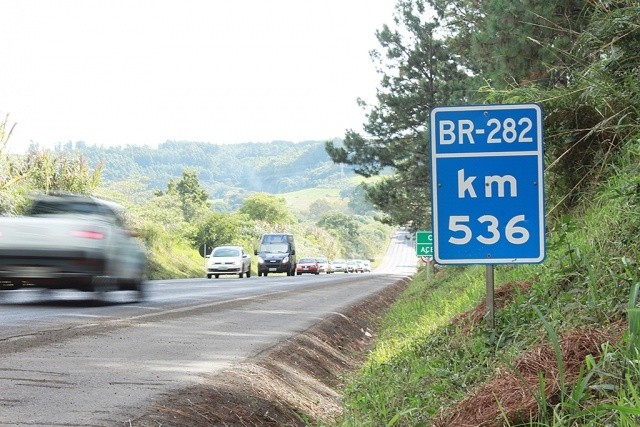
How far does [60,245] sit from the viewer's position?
47.1ft

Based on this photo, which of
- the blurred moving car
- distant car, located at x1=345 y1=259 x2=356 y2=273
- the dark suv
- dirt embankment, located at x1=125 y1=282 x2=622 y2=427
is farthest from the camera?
distant car, located at x1=345 y1=259 x2=356 y2=273

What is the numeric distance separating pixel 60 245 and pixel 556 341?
11.1 meters

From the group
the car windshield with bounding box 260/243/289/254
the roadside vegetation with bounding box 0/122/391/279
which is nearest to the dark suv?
the car windshield with bounding box 260/243/289/254

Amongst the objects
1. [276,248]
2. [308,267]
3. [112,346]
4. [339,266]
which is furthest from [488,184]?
[339,266]

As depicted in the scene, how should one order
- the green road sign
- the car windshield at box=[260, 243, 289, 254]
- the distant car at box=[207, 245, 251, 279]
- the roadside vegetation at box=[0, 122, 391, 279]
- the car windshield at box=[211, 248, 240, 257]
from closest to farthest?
1. the roadside vegetation at box=[0, 122, 391, 279]
2. the green road sign
3. the distant car at box=[207, 245, 251, 279]
4. the car windshield at box=[211, 248, 240, 257]
5. the car windshield at box=[260, 243, 289, 254]

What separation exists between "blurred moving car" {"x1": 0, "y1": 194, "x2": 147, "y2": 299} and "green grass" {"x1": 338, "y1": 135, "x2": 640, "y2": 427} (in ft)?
20.8

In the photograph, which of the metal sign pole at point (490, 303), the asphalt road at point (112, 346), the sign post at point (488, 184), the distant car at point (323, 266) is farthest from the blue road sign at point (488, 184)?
the distant car at point (323, 266)

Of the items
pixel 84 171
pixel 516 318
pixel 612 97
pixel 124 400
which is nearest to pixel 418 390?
pixel 516 318

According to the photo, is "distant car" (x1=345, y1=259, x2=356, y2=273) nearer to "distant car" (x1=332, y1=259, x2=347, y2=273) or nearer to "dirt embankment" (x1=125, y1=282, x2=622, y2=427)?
"distant car" (x1=332, y1=259, x2=347, y2=273)

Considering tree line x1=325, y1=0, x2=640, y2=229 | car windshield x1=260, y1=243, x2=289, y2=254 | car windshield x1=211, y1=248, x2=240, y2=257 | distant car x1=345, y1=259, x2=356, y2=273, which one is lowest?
distant car x1=345, y1=259, x2=356, y2=273

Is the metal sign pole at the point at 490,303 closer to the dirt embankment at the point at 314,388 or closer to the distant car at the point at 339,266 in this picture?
the dirt embankment at the point at 314,388

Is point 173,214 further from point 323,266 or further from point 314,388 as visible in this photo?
point 314,388

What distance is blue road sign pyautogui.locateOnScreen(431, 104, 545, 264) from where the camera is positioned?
22.4ft

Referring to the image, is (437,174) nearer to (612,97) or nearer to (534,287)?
(534,287)
